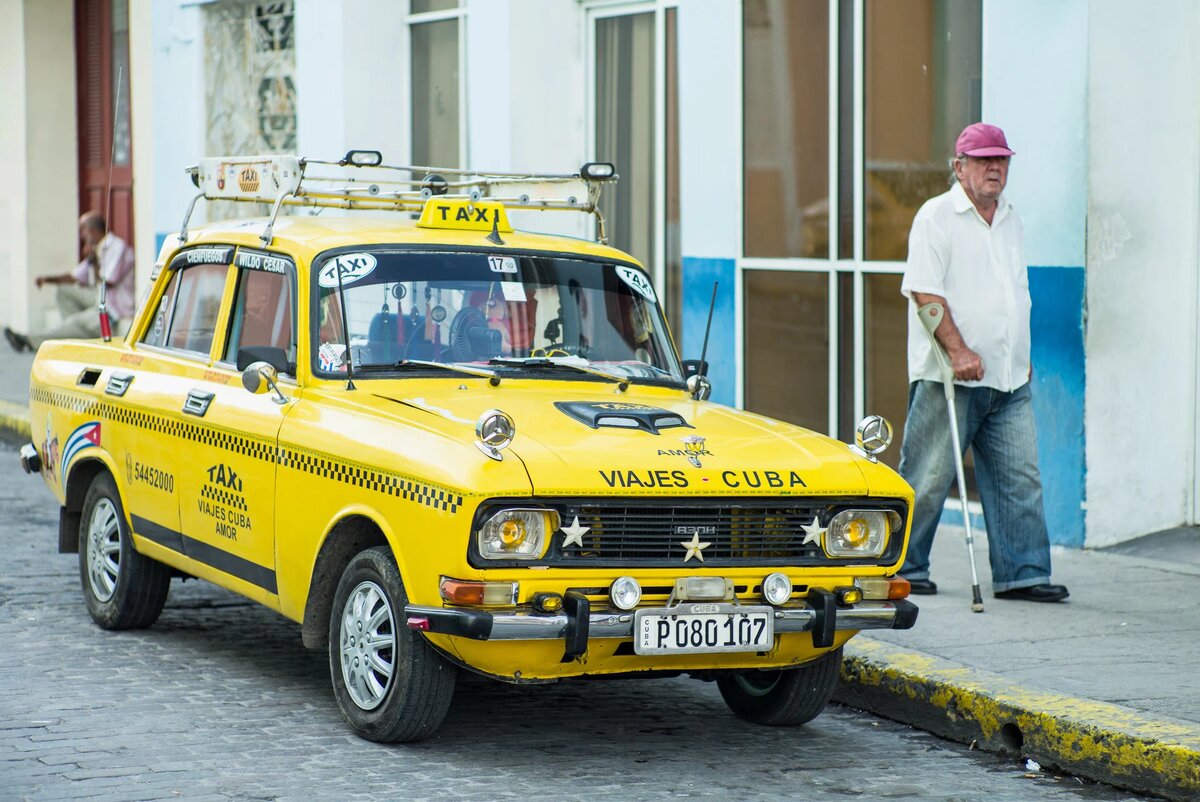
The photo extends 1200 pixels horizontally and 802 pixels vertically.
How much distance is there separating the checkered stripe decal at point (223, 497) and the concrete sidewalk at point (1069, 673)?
238 centimetres

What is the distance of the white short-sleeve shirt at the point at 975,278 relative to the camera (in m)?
8.11

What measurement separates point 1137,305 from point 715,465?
422cm

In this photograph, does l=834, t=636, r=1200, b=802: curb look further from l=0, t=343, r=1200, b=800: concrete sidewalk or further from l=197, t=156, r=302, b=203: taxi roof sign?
l=197, t=156, r=302, b=203: taxi roof sign

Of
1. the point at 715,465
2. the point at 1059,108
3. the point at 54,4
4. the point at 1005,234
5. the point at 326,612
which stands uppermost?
the point at 54,4

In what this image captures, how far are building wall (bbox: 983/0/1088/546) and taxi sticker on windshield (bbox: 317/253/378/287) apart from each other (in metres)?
3.94

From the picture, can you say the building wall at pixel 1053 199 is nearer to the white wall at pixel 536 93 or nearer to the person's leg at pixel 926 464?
Result: the person's leg at pixel 926 464

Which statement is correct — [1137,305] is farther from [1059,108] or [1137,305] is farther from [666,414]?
[666,414]

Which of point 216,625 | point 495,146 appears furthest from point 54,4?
point 216,625

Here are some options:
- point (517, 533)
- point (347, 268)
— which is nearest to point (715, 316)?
point (347, 268)

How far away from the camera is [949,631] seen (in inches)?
301

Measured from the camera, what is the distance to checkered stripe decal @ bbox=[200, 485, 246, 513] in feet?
22.4

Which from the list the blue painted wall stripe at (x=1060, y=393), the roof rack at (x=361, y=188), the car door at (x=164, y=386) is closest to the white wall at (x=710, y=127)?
the blue painted wall stripe at (x=1060, y=393)

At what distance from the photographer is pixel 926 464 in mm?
8289

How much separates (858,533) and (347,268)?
82.7 inches
